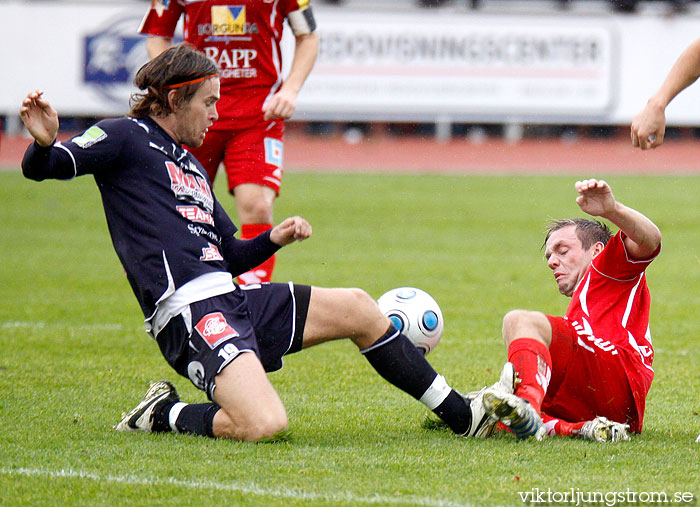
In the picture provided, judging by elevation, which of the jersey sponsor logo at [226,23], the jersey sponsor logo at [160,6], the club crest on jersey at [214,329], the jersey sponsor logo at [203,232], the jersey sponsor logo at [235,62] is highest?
the jersey sponsor logo at [160,6]

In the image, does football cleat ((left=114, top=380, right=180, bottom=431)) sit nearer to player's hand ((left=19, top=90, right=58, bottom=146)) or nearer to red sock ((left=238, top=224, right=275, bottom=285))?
player's hand ((left=19, top=90, right=58, bottom=146))

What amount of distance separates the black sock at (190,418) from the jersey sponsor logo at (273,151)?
235 cm

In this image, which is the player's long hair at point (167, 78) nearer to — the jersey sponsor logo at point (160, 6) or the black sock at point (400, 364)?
the black sock at point (400, 364)

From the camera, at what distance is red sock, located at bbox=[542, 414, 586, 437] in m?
3.96

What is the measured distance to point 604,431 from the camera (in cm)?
385

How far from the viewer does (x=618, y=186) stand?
18.2 metres

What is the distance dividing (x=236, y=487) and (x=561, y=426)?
1429 mm

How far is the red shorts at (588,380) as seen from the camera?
399 cm

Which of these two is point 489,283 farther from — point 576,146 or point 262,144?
point 576,146

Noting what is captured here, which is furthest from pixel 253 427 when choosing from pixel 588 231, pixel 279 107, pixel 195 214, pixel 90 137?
pixel 279 107

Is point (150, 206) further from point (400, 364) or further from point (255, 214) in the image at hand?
point (255, 214)

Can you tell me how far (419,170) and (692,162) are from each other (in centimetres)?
689

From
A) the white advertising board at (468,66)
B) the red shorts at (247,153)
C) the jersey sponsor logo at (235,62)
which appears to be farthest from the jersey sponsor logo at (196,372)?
the white advertising board at (468,66)

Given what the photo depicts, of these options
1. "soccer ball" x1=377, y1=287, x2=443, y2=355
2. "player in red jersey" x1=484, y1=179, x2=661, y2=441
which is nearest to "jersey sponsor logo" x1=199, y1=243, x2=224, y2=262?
"soccer ball" x1=377, y1=287, x2=443, y2=355
